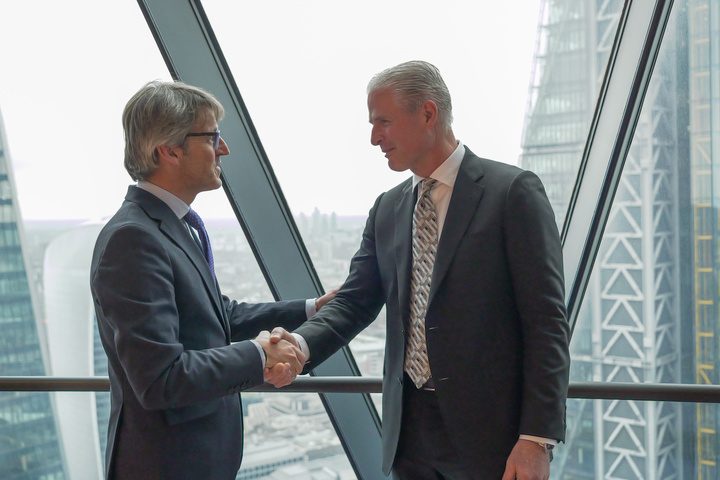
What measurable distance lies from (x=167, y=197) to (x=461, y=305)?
2.52 ft

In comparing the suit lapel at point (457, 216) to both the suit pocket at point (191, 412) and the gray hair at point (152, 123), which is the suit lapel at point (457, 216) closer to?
the suit pocket at point (191, 412)

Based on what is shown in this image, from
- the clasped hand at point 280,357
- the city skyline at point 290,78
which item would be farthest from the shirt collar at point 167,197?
the city skyline at point 290,78

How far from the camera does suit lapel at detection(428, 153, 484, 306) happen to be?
1.42 meters

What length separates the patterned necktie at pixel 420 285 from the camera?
4.89ft

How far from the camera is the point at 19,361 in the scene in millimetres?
3004

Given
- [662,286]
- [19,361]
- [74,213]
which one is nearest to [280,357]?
[74,213]

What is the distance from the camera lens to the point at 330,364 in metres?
2.54

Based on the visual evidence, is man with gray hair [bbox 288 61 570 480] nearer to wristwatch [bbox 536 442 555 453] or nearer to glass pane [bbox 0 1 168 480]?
wristwatch [bbox 536 442 555 453]

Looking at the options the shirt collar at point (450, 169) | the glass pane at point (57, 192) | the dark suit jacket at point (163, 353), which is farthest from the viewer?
the glass pane at point (57, 192)

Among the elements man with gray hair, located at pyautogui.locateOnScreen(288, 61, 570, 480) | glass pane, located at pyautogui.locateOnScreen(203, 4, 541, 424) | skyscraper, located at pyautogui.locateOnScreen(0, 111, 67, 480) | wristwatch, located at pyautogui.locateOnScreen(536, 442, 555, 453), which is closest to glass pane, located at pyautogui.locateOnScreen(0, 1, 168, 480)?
skyscraper, located at pyautogui.locateOnScreen(0, 111, 67, 480)

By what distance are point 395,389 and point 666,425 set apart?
1409 mm

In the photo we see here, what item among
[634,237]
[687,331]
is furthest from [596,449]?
[634,237]

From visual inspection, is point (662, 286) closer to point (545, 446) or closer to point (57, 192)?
point (545, 446)

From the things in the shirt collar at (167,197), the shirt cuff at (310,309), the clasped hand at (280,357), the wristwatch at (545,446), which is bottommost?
the wristwatch at (545,446)
